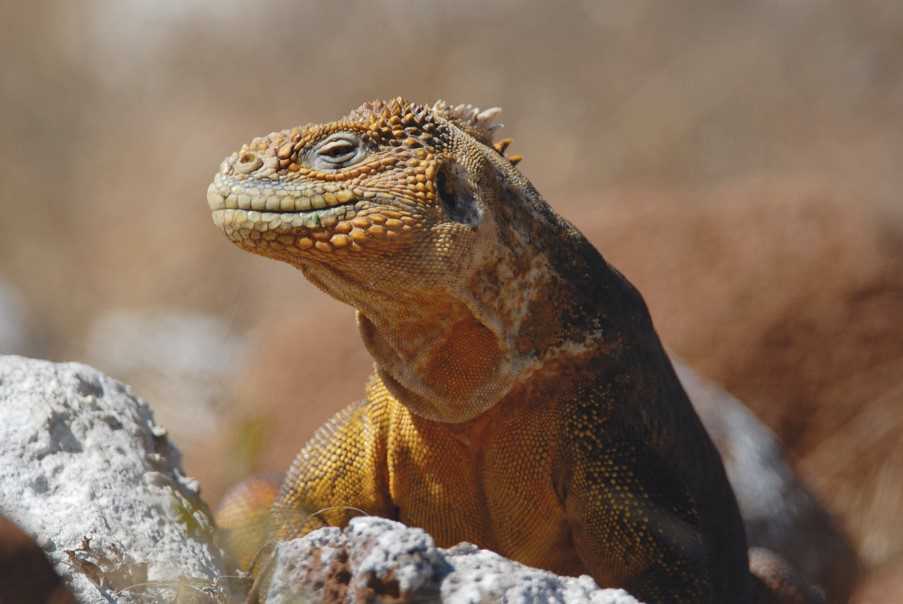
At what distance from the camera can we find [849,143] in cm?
1473

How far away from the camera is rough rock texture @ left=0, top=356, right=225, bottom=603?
3.44 metres

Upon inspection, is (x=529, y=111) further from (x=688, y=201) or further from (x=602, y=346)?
(x=602, y=346)

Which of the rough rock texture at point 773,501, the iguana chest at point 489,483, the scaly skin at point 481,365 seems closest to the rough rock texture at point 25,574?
the scaly skin at point 481,365

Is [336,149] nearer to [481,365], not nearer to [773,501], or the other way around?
[481,365]

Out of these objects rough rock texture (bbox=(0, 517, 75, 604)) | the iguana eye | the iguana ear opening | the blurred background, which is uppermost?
the blurred background

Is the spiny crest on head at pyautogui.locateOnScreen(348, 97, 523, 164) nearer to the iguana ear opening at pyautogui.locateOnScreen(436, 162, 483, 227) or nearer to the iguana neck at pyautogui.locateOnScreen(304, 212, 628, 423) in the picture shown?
the iguana ear opening at pyautogui.locateOnScreen(436, 162, 483, 227)

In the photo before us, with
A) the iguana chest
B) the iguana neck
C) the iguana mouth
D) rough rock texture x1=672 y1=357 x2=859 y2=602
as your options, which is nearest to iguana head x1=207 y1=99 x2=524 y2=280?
the iguana mouth

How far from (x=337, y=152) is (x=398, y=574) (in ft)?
5.07

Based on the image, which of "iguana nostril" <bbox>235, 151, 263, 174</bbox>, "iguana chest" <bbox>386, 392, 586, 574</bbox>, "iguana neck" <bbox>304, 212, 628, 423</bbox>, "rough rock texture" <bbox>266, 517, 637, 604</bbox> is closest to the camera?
"rough rock texture" <bbox>266, 517, 637, 604</bbox>

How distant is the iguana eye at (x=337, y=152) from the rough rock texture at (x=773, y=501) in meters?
4.48

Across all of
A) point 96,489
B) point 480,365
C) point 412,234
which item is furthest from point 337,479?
point 412,234

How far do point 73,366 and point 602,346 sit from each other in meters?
1.90

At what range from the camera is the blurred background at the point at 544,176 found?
9.79 meters

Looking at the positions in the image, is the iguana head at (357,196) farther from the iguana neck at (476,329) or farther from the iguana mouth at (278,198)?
the iguana neck at (476,329)
